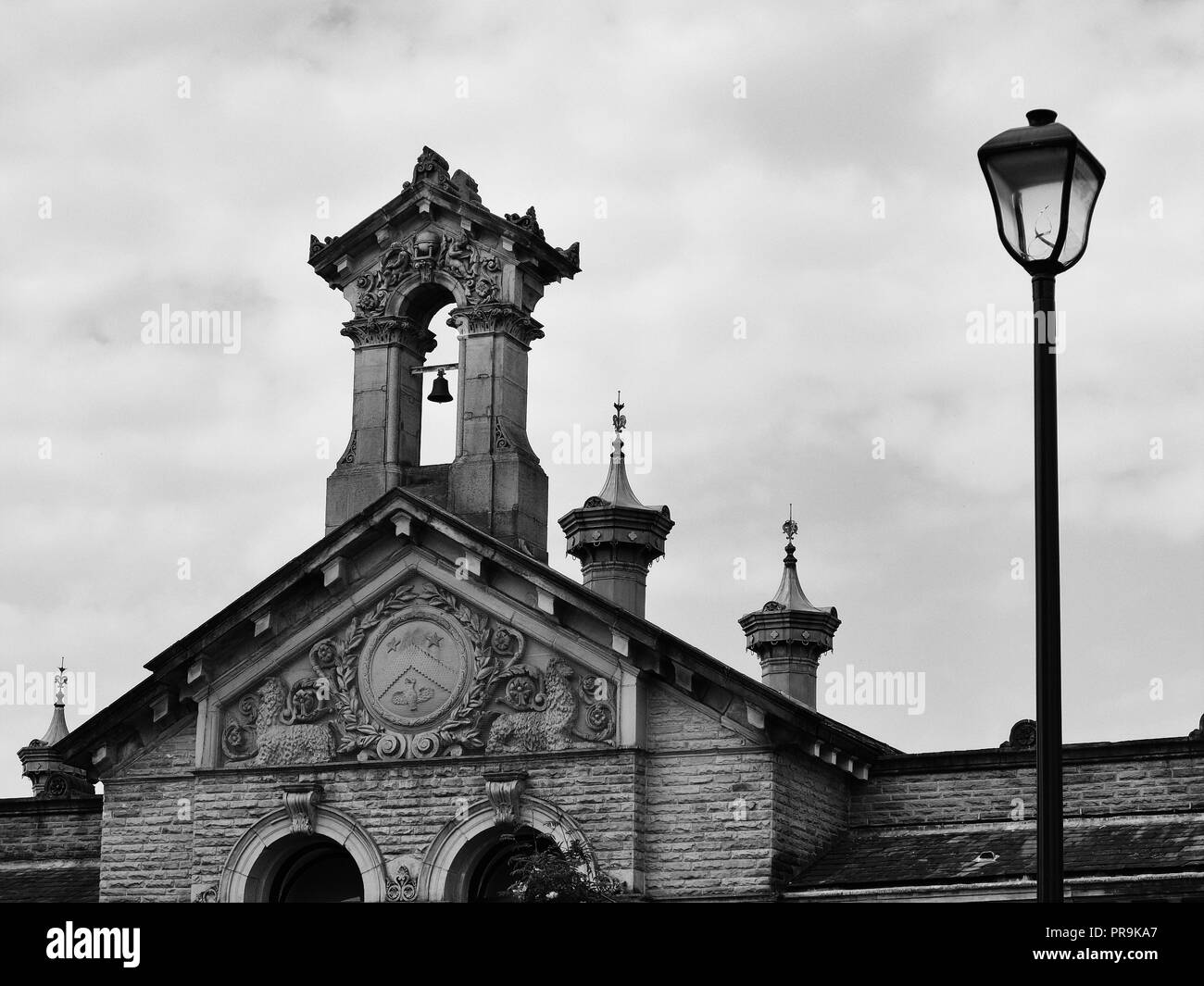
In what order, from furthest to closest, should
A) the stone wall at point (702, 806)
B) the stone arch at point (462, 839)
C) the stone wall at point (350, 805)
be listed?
the stone arch at point (462, 839), the stone wall at point (350, 805), the stone wall at point (702, 806)

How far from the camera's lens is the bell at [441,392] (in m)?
29.4

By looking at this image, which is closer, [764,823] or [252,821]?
[764,823]

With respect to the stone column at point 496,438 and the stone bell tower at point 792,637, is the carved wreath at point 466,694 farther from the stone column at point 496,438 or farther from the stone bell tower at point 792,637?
the stone bell tower at point 792,637

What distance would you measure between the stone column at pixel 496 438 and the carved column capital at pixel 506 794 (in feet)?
9.33

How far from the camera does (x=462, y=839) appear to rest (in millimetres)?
27156

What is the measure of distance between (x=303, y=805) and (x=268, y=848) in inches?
33.0

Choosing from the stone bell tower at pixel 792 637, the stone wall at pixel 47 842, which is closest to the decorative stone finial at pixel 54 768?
the stone wall at pixel 47 842

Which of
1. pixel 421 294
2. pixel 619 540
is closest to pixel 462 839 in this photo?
pixel 421 294

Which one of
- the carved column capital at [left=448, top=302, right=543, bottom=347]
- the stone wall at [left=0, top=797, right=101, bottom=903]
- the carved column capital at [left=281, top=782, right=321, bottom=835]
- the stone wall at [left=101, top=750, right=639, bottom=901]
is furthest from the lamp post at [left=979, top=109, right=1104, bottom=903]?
the stone wall at [left=0, top=797, right=101, bottom=903]

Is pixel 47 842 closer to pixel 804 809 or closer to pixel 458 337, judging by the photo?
→ pixel 458 337

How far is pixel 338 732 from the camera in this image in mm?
28078
